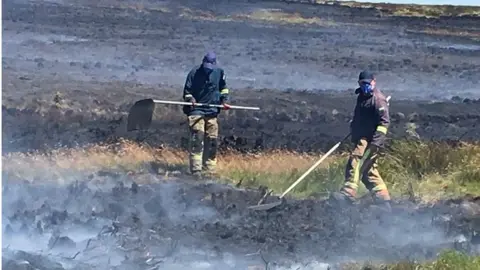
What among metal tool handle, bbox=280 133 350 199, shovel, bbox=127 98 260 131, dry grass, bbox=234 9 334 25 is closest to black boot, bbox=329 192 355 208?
metal tool handle, bbox=280 133 350 199

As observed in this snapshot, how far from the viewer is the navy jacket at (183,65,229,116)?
392cm

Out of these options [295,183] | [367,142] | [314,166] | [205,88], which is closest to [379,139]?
[367,142]

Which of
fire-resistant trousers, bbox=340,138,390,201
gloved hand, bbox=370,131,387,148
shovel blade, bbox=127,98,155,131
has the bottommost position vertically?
fire-resistant trousers, bbox=340,138,390,201

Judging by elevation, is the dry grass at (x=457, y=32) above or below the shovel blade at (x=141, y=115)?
above

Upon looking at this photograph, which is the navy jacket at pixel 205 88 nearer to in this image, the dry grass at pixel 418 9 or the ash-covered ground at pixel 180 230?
the ash-covered ground at pixel 180 230

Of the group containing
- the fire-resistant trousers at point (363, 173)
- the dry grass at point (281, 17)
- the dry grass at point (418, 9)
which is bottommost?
the fire-resistant trousers at point (363, 173)

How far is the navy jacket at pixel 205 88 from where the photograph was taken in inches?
154

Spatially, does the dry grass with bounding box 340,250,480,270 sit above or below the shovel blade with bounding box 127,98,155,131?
below

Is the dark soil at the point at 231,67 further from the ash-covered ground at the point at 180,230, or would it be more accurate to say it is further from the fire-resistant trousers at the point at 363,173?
the ash-covered ground at the point at 180,230

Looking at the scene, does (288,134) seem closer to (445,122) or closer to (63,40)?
(445,122)

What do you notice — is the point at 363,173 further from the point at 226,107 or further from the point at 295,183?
the point at 226,107

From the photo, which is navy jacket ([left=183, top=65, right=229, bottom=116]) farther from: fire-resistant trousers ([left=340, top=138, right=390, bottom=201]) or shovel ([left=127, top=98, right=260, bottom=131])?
fire-resistant trousers ([left=340, top=138, right=390, bottom=201])

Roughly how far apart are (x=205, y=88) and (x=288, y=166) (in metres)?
0.51

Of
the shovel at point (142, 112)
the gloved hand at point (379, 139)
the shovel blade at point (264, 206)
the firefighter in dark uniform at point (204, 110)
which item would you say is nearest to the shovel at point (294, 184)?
the shovel blade at point (264, 206)
